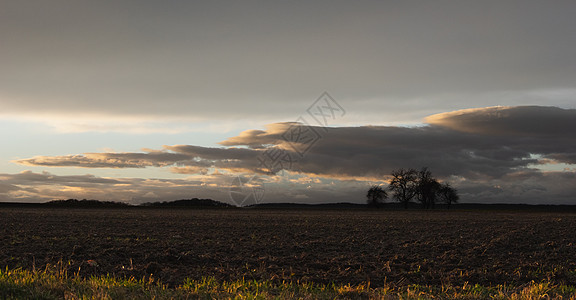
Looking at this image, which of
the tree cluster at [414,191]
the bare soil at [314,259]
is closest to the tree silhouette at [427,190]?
the tree cluster at [414,191]

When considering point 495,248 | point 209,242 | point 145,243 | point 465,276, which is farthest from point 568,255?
point 145,243

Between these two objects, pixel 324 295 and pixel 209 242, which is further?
pixel 209 242

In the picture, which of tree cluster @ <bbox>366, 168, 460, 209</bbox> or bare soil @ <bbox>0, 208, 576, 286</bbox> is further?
tree cluster @ <bbox>366, 168, 460, 209</bbox>

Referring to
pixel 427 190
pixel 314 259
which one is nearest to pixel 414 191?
pixel 427 190

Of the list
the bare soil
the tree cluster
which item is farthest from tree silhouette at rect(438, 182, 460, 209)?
the bare soil

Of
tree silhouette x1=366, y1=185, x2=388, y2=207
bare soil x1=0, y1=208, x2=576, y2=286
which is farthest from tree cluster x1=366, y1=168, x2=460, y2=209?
bare soil x1=0, y1=208, x2=576, y2=286

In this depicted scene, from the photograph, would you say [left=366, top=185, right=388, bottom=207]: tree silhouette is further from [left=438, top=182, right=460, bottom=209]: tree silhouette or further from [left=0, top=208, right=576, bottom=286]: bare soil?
[left=0, top=208, right=576, bottom=286]: bare soil

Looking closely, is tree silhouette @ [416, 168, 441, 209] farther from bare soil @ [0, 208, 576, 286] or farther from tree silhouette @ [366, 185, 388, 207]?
bare soil @ [0, 208, 576, 286]

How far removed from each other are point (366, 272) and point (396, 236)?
39.9 feet

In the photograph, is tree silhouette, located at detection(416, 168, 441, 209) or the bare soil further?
tree silhouette, located at detection(416, 168, 441, 209)

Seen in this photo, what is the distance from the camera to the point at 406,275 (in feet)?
44.5

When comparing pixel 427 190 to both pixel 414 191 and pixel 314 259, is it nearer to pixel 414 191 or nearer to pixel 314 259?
pixel 414 191

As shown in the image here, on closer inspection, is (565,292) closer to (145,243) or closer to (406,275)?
(406,275)

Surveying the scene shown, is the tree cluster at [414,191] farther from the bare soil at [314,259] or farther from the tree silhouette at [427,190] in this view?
the bare soil at [314,259]
